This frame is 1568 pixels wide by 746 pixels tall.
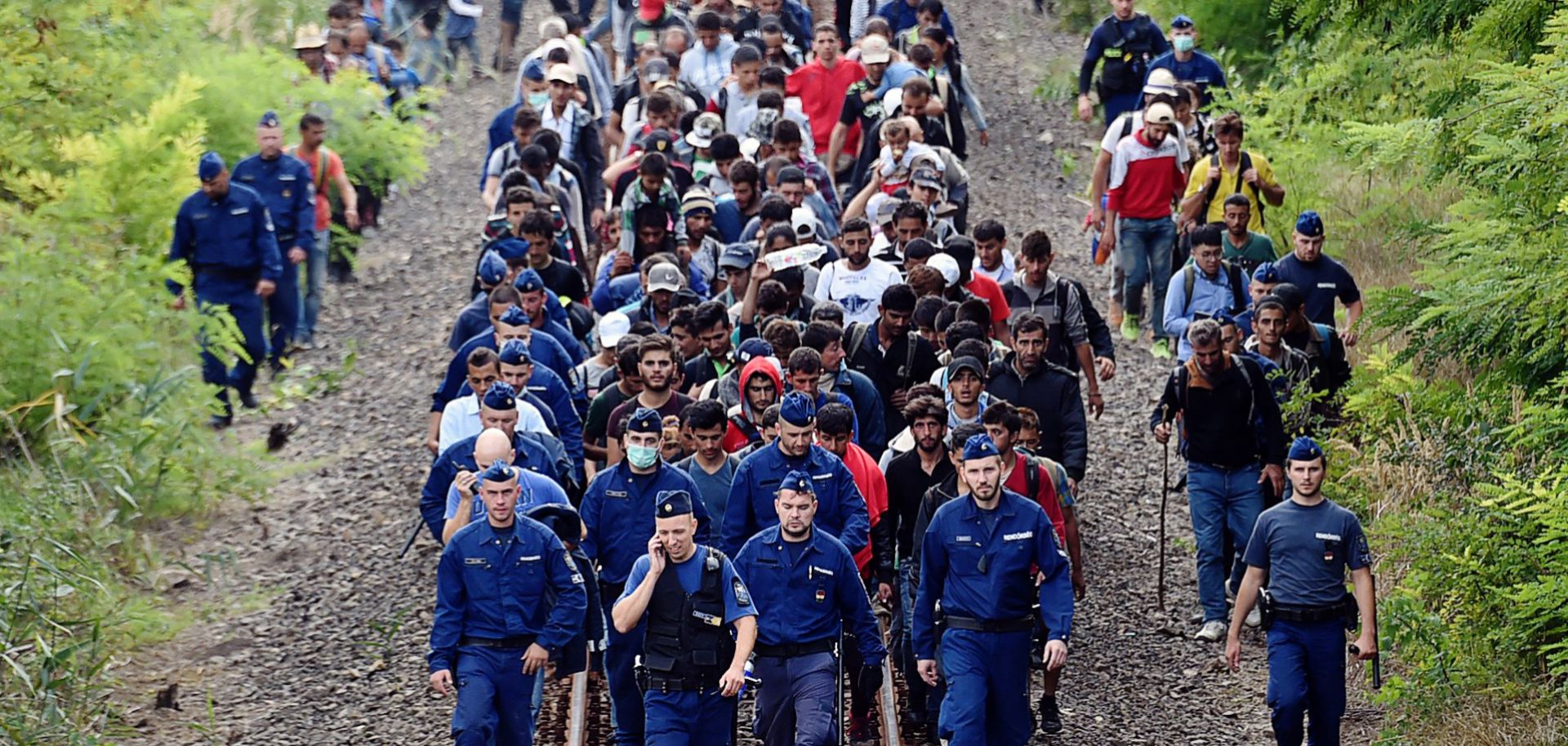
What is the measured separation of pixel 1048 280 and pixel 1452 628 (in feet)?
12.6

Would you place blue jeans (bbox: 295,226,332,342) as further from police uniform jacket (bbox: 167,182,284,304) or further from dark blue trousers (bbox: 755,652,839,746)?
dark blue trousers (bbox: 755,652,839,746)

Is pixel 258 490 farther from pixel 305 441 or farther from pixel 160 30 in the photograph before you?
pixel 160 30

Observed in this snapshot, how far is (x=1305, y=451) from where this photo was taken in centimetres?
1054

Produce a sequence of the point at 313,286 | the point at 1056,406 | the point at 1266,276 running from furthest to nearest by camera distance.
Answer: the point at 313,286
the point at 1266,276
the point at 1056,406

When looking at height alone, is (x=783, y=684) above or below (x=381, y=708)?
above

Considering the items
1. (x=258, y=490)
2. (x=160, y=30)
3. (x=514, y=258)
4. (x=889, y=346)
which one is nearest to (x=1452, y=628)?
(x=889, y=346)

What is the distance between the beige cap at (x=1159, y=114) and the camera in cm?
1674

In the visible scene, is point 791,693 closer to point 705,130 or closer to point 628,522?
point 628,522

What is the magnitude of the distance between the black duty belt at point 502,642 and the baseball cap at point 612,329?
3.41 m

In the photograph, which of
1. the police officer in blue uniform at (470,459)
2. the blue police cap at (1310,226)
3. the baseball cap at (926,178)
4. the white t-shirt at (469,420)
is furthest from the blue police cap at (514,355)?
the blue police cap at (1310,226)

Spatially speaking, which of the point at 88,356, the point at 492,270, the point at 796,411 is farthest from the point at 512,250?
the point at 796,411

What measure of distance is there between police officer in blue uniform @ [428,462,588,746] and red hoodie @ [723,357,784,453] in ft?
4.79

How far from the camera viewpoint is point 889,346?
43.1ft

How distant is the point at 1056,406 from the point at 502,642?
3.79 m
